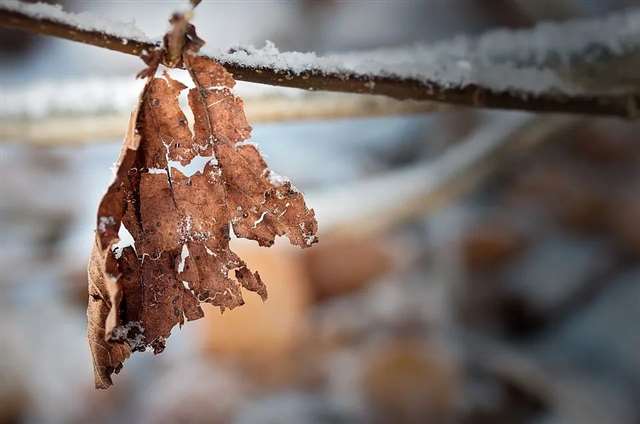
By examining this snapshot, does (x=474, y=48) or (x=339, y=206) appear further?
(x=339, y=206)

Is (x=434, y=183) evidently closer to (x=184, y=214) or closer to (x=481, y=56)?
(x=481, y=56)

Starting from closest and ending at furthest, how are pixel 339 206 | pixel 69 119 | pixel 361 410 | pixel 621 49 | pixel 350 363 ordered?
pixel 621 49, pixel 69 119, pixel 339 206, pixel 361 410, pixel 350 363

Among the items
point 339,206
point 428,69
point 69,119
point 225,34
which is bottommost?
point 428,69

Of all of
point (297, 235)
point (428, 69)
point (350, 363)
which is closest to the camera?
point (297, 235)

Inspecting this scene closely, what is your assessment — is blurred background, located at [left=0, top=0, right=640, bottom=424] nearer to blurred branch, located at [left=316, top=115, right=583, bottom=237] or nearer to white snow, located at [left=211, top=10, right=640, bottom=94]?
blurred branch, located at [left=316, top=115, right=583, bottom=237]

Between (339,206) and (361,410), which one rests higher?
(339,206)

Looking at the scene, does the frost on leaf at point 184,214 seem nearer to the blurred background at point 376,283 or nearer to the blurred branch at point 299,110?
the blurred branch at point 299,110

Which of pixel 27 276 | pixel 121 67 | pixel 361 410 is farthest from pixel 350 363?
pixel 121 67

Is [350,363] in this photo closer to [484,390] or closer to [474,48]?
[484,390]
